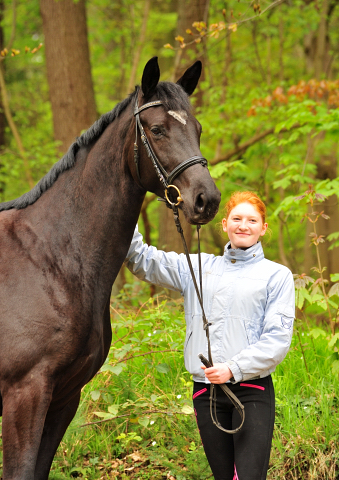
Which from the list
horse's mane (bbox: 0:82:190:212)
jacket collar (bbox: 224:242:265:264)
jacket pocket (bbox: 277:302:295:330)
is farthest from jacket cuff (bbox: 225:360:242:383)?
horse's mane (bbox: 0:82:190:212)

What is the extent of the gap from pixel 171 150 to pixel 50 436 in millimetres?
1714

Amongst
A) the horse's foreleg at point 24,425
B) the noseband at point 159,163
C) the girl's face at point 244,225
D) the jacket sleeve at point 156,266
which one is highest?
the noseband at point 159,163

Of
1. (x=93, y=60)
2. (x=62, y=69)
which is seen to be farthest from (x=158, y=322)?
(x=93, y=60)

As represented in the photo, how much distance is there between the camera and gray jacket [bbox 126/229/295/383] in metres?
2.16

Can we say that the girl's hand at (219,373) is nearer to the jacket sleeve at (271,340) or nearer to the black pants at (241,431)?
the jacket sleeve at (271,340)

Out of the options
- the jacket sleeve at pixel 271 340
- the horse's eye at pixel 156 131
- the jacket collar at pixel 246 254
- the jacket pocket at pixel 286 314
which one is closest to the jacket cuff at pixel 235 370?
the jacket sleeve at pixel 271 340

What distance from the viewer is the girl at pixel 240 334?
2.16 metres

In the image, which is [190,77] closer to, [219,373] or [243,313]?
[243,313]

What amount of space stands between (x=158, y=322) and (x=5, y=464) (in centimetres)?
210

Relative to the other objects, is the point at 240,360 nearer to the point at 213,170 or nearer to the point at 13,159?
the point at 213,170

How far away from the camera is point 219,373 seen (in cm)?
212

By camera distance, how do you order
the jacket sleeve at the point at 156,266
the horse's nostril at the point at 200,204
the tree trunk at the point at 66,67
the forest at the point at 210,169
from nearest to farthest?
the horse's nostril at the point at 200,204 < the jacket sleeve at the point at 156,266 < the forest at the point at 210,169 < the tree trunk at the point at 66,67

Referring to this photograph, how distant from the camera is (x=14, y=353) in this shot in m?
2.10

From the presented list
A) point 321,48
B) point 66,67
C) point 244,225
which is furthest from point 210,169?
point 321,48
